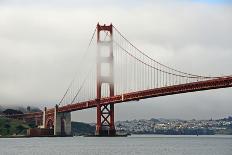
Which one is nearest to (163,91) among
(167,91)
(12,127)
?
(167,91)

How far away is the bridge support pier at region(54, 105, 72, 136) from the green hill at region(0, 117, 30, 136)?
2270 centimetres

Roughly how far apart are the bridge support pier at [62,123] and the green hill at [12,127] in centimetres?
2270

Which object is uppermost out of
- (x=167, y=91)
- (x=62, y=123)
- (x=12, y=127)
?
(x=167, y=91)

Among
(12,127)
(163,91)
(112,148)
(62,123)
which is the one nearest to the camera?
(112,148)

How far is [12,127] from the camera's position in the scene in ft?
460

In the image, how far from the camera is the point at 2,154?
51.3m

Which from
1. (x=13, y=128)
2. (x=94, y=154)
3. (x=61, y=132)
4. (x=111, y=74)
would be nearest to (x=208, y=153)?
(x=94, y=154)

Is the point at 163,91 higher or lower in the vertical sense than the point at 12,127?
higher

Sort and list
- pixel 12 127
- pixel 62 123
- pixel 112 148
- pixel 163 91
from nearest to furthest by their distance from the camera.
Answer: pixel 112 148
pixel 163 91
pixel 62 123
pixel 12 127

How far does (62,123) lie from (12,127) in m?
31.3

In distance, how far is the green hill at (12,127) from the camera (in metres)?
136

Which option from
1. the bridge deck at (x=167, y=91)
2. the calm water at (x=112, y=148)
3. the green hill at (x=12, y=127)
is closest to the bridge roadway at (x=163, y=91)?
the bridge deck at (x=167, y=91)

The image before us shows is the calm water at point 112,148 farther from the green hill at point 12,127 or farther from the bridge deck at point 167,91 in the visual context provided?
the green hill at point 12,127

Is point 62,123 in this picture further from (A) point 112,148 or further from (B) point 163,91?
(A) point 112,148
